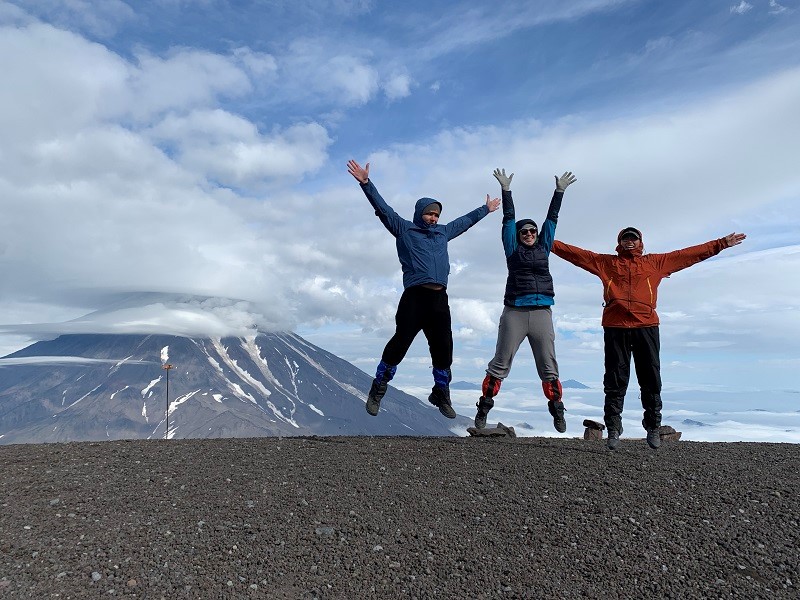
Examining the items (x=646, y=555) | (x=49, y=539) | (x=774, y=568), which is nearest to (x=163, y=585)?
(x=49, y=539)

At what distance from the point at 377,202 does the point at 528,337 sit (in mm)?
3116

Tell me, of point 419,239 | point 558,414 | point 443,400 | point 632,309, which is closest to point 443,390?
point 443,400

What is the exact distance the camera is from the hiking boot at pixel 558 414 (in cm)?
939

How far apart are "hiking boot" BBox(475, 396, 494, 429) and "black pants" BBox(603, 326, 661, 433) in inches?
66.5

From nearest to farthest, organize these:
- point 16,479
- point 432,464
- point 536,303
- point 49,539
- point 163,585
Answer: point 163,585
point 49,539
point 16,479
point 432,464
point 536,303

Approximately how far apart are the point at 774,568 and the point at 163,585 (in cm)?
518

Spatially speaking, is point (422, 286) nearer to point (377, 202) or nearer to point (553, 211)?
point (377, 202)

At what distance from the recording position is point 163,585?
5012 millimetres

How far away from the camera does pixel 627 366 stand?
28.9 ft

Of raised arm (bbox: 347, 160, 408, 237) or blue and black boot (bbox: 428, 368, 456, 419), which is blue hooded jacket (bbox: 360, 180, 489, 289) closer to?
raised arm (bbox: 347, 160, 408, 237)

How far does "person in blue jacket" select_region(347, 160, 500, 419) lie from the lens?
930 centimetres

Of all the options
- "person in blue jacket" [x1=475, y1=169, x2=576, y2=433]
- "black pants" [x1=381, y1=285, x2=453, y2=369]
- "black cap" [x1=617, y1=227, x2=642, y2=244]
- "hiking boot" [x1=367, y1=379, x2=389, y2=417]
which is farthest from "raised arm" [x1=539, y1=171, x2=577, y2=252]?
"hiking boot" [x1=367, y1=379, x2=389, y2=417]

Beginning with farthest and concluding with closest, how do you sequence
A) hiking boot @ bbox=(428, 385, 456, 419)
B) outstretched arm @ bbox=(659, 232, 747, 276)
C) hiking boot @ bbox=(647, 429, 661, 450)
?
hiking boot @ bbox=(428, 385, 456, 419), hiking boot @ bbox=(647, 429, 661, 450), outstretched arm @ bbox=(659, 232, 747, 276)

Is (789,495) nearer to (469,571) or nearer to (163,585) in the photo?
(469,571)
